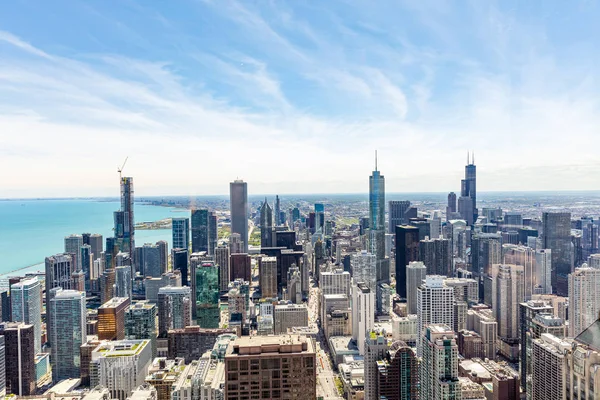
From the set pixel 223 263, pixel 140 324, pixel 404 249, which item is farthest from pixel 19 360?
pixel 404 249

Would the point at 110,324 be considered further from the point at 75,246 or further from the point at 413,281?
the point at 413,281

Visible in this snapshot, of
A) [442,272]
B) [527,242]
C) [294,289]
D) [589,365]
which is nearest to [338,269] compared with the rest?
[294,289]

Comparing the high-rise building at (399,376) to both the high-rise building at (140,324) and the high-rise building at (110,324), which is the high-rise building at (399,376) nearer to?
the high-rise building at (140,324)

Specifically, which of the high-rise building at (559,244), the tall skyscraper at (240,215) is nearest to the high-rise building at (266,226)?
the tall skyscraper at (240,215)

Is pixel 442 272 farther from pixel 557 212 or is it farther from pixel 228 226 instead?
pixel 228 226

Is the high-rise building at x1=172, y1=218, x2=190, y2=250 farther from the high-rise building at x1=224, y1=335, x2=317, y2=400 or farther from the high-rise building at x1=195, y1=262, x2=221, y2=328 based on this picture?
the high-rise building at x1=224, y1=335, x2=317, y2=400

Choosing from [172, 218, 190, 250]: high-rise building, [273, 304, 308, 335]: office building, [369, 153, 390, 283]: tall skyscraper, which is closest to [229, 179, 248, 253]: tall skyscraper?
[172, 218, 190, 250]: high-rise building
